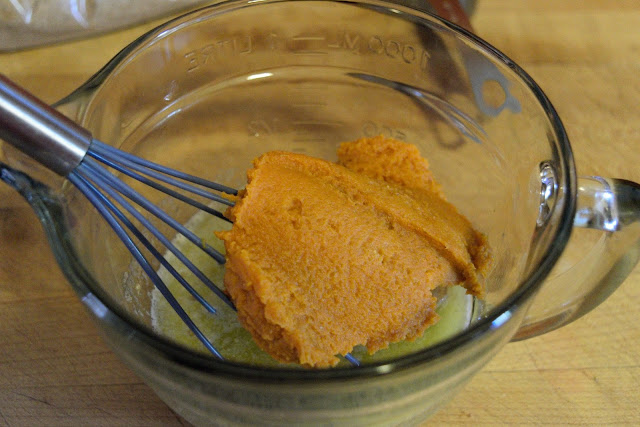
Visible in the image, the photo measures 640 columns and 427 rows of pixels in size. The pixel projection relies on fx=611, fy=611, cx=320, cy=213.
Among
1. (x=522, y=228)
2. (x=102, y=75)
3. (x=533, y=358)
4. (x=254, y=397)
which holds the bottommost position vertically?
(x=254, y=397)

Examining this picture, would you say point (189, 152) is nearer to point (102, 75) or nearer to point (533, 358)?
point (102, 75)

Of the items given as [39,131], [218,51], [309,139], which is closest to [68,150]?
[39,131]

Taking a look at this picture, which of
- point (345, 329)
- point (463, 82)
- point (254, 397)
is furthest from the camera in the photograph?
point (463, 82)

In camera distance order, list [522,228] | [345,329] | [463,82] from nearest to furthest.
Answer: [345,329]
[522,228]
[463,82]

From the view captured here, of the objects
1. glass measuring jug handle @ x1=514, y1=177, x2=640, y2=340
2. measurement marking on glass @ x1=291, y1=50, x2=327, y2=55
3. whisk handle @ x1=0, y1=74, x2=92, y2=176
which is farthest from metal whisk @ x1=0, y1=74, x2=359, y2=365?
measurement marking on glass @ x1=291, y1=50, x2=327, y2=55

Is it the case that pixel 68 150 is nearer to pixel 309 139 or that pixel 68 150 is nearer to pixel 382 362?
pixel 382 362

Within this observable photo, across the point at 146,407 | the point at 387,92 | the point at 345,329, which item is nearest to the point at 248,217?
the point at 345,329

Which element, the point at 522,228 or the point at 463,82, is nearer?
the point at 522,228

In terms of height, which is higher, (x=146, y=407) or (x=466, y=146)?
(x=466, y=146)
